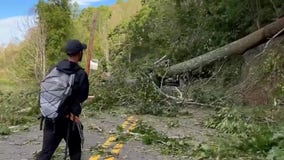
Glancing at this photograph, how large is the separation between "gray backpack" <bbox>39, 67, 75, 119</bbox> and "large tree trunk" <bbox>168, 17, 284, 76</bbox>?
1134 cm

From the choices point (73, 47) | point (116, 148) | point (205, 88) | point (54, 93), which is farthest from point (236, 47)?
point (54, 93)

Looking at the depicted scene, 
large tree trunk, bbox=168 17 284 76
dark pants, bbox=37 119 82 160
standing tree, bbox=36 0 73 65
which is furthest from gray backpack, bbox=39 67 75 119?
standing tree, bbox=36 0 73 65

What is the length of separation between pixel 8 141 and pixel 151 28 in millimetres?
20488

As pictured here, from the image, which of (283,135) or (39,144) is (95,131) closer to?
(39,144)

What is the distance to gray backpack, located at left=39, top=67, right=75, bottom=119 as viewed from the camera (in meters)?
6.01

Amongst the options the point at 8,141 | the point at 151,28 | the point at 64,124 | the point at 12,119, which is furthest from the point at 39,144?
the point at 151,28

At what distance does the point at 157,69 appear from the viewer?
17172 millimetres

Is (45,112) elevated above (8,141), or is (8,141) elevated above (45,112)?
(45,112)

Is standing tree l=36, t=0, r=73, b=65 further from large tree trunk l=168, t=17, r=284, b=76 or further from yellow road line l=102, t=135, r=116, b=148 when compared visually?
yellow road line l=102, t=135, r=116, b=148

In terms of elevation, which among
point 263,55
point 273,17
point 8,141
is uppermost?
point 273,17

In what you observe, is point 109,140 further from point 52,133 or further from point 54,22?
point 54,22

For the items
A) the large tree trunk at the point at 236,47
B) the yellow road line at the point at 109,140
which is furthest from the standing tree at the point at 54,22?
the yellow road line at the point at 109,140

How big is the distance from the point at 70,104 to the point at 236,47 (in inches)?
472

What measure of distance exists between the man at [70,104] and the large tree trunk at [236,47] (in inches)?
439
